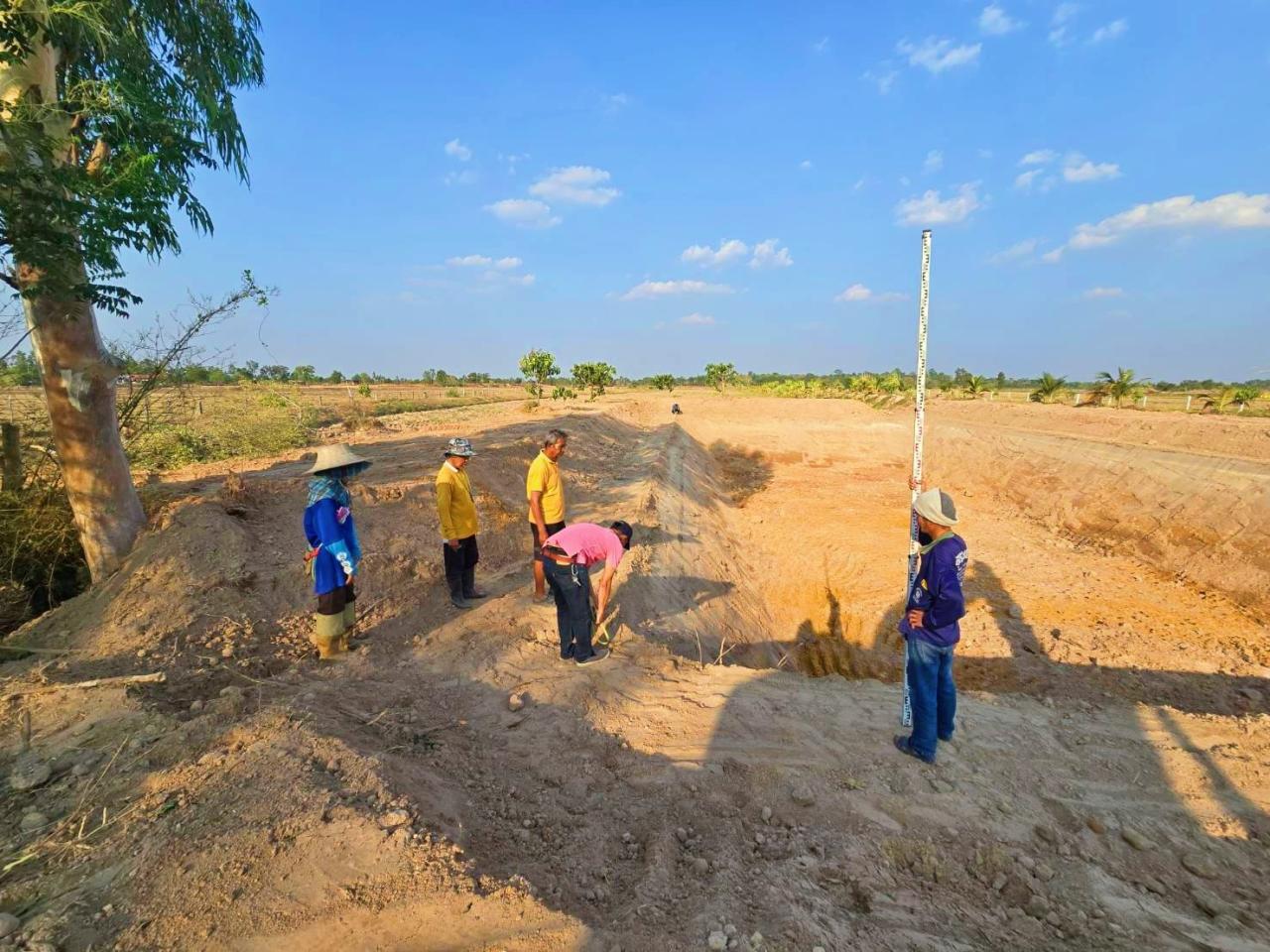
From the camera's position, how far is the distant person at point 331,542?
4.40 meters

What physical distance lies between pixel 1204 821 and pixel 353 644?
20.9 ft

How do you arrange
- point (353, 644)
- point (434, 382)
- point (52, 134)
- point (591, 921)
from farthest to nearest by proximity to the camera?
point (434, 382)
point (353, 644)
point (52, 134)
point (591, 921)

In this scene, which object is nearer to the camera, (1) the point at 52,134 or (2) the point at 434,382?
(1) the point at 52,134

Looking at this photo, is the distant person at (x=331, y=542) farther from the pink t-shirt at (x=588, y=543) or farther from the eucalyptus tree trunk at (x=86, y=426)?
the eucalyptus tree trunk at (x=86, y=426)

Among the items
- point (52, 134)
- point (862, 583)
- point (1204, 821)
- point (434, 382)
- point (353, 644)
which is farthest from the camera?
point (434, 382)

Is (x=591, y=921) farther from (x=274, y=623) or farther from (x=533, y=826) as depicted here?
(x=274, y=623)

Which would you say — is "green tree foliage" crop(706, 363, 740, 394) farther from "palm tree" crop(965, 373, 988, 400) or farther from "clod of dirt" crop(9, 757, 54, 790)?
"clod of dirt" crop(9, 757, 54, 790)

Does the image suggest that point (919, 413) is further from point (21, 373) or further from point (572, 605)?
point (21, 373)

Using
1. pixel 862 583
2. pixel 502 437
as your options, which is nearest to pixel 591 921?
pixel 862 583

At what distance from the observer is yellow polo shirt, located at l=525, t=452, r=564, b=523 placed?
5.75m

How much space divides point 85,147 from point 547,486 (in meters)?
4.93

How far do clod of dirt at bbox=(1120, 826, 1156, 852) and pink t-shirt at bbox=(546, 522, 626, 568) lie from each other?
367 centimetres

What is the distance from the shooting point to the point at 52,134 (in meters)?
4.21

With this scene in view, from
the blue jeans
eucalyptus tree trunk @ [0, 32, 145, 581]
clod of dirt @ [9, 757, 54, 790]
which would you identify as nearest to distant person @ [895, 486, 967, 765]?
the blue jeans
